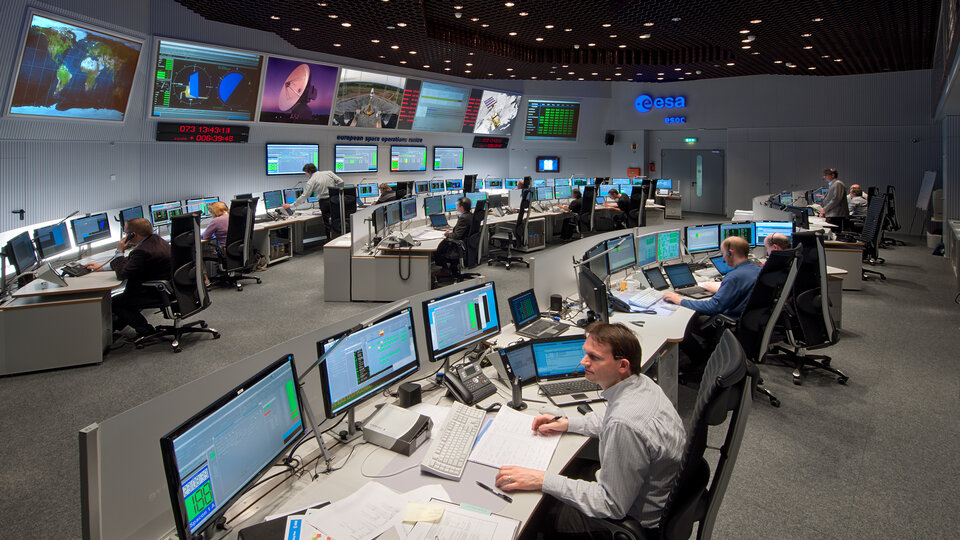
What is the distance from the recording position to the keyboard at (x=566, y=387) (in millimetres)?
2783

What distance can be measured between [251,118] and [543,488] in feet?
28.1

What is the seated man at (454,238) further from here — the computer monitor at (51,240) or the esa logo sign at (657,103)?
the esa logo sign at (657,103)

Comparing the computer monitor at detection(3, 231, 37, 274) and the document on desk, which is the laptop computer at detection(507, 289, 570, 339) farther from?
the computer monitor at detection(3, 231, 37, 274)

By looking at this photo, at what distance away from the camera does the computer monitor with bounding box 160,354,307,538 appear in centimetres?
143

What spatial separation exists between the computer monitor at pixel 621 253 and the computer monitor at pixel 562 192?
636cm

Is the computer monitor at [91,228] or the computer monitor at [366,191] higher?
the computer monitor at [366,191]

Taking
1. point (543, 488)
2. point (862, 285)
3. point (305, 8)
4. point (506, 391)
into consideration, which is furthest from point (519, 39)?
point (543, 488)

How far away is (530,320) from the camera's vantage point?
3.59 meters

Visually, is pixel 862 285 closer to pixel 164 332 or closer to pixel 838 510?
pixel 838 510

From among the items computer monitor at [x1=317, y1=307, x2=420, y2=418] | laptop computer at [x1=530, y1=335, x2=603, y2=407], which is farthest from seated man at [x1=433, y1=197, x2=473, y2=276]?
computer monitor at [x1=317, y1=307, x2=420, y2=418]

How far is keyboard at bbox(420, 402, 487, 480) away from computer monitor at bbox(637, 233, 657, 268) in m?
2.96

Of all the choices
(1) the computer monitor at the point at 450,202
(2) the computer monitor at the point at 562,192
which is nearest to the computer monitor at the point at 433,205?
(1) the computer monitor at the point at 450,202

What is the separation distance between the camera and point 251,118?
9008 millimetres

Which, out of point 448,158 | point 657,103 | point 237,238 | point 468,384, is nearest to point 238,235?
point 237,238
